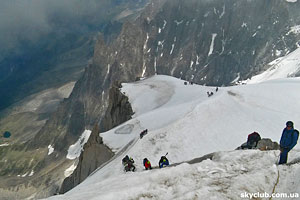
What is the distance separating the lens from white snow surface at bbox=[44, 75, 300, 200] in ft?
44.6

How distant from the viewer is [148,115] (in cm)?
5003

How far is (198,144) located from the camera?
116 ft

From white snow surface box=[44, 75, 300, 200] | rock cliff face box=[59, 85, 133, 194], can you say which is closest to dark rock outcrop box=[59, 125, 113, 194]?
rock cliff face box=[59, 85, 133, 194]

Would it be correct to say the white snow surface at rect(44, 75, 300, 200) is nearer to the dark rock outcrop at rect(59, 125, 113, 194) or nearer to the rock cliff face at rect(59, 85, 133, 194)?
the dark rock outcrop at rect(59, 125, 113, 194)

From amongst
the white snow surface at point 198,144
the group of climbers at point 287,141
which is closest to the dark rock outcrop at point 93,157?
the white snow surface at point 198,144

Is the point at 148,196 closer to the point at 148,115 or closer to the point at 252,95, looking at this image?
the point at 148,115

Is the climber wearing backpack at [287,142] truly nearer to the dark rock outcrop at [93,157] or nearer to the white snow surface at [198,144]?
the white snow surface at [198,144]

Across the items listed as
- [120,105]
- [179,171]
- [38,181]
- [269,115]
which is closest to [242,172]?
[179,171]

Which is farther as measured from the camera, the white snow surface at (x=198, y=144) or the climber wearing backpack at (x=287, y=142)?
the climber wearing backpack at (x=287, y=142)

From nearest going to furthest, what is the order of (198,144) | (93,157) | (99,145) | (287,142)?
1. (287,142)
2. (198,144)
3. (99,145)
4. (93,157)

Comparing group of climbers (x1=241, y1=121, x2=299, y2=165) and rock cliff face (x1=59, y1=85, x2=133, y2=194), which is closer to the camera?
group of climbers (x1=241, y1=121, x2=299, y2=165)

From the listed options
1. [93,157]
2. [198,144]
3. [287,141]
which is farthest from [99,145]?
[287,141]

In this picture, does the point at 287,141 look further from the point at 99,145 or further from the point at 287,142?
the point at 99,145

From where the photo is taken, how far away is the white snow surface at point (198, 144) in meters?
13.6
